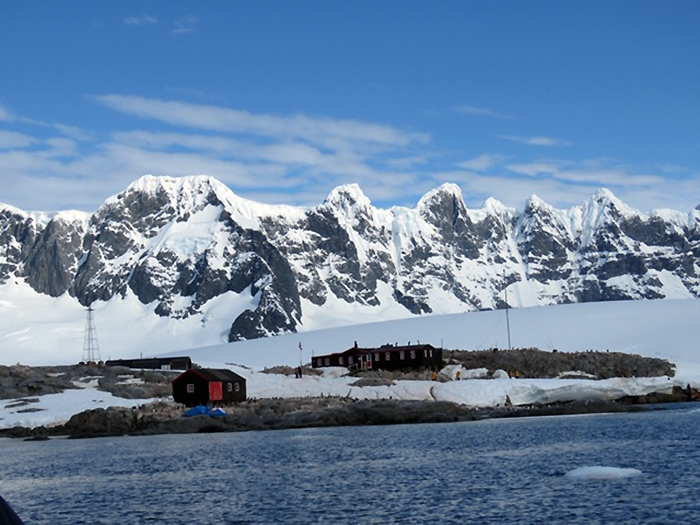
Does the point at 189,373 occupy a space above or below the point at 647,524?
above

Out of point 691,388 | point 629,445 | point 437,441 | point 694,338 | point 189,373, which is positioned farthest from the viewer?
point 694,338

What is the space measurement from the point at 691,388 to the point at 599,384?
13047mm

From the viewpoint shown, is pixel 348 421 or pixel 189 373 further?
pixel 189 373

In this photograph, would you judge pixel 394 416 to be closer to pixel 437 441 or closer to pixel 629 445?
pixel 437 441

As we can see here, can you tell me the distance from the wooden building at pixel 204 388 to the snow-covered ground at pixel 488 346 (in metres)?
4.20

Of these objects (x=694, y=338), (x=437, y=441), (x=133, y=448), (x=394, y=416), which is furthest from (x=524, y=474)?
(x=694, y=338)

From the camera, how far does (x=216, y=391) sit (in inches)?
3388

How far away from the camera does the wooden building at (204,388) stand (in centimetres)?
8544

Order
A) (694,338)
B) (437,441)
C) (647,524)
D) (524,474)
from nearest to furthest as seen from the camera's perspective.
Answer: (647,524) → (524,474) → (437,441) → (694,338)

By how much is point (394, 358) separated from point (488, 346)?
1007 inches

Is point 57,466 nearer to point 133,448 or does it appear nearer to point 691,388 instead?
point 133,448

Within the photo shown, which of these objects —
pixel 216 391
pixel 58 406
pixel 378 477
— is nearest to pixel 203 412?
pixel 216 391

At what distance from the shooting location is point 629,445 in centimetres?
5031

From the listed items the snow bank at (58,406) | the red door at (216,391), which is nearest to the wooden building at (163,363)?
the snow bank at (58,406)
